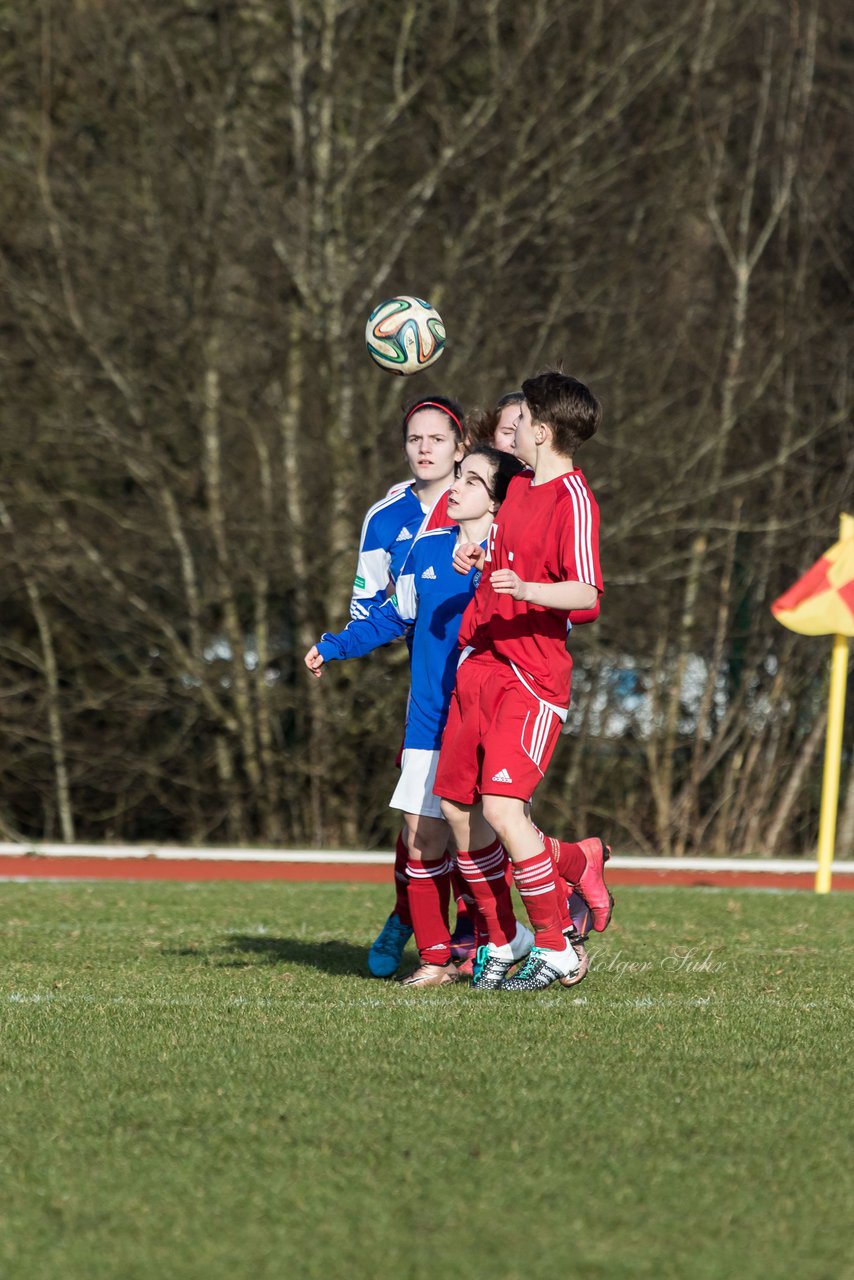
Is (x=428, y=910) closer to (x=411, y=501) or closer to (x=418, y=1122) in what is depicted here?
(x=411, y=501)

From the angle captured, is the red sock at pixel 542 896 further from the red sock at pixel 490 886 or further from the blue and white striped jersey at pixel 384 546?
the blue and white striped jersey at pixel 384 546

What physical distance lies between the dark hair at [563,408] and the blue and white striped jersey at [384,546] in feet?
2.35

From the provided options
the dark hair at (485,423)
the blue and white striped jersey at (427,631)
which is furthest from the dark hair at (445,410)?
the blue and white striped jersey at (427,631)

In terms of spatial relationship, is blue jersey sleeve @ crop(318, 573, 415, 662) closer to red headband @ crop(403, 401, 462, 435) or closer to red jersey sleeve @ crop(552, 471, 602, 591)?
red headband @ crop(403, 401, 462, 435)

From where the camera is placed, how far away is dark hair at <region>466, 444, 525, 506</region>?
5746 millimetres

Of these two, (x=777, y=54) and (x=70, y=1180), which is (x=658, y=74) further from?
(x=70, y=1180)

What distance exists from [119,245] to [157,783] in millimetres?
5023

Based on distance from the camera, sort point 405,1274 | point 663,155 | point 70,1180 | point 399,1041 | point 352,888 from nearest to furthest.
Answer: point 405,1274 → point 70,1180 → point 399,1041 → point 352,888 → point 663,155

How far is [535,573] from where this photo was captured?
5.43m

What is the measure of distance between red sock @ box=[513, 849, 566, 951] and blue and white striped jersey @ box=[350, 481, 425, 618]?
1.13 m

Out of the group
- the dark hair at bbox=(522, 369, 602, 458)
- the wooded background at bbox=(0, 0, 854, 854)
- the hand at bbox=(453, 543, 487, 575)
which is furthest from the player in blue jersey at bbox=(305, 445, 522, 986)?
the wooded background at bbox=(0, 0, 854, 854)

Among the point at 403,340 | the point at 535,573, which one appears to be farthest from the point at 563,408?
the point at 403,340

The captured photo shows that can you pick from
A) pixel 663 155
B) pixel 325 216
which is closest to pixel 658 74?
pixel 663 155

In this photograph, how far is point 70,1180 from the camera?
3.40m
